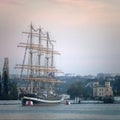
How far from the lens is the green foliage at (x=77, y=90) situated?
20000 mm

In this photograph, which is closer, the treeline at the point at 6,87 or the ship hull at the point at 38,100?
the treeline at the point at 6,87

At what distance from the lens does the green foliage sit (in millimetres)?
20000

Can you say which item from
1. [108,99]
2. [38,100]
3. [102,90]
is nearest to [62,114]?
[102,90]

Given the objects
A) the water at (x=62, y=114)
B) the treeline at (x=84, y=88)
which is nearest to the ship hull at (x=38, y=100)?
the water at (x=62, y=114)

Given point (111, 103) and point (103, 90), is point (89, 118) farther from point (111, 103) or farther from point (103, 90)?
point (111, 103)

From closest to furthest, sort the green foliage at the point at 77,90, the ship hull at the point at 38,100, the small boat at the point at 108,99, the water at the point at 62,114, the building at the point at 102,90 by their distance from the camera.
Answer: the water at the point at 62,114 → the green foliage at the point at 77,90 → the building at the point at 102,90 → the small boat at the point at 108,99 → the ship hull at the point at 38,100

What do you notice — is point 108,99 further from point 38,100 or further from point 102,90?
point 38,100

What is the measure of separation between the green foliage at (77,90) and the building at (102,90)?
0.39 m

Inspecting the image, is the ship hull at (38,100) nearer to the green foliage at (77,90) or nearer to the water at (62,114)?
the water at (62,114)

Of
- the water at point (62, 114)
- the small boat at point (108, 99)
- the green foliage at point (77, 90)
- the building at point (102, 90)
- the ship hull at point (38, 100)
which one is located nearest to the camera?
the water at point (62, 114)

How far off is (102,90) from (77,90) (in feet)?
4.22

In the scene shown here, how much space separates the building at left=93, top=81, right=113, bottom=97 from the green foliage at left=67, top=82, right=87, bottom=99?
0.39m

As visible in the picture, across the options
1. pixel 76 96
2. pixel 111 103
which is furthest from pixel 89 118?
pixel 111 103

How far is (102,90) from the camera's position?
21.7 metres
